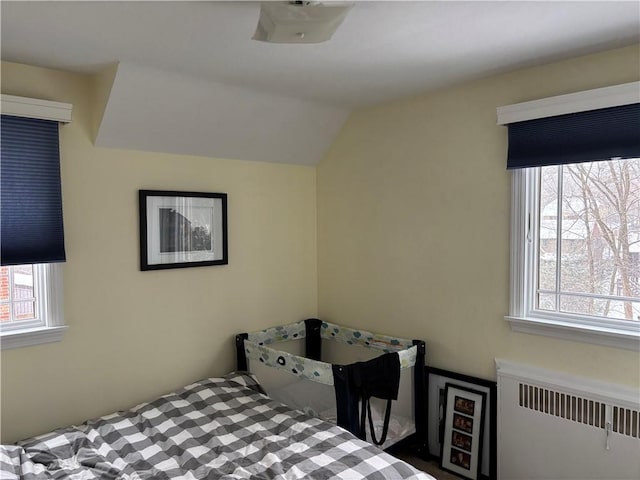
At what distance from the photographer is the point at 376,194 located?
329 cm

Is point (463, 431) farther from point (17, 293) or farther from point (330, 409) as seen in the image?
point (17, 293)

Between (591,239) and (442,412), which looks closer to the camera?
(591,239)

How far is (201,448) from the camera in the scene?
2.28m

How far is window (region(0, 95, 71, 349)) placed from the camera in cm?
226

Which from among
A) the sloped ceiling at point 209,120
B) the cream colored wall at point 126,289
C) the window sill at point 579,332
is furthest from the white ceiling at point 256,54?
the window sill at point 579,332

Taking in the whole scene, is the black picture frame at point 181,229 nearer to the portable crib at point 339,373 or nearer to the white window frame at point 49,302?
the white window frame at point 49,302

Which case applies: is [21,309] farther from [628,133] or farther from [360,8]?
→ [628,133]

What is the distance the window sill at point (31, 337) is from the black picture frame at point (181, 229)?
56 cm

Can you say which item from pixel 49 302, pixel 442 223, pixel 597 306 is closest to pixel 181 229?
pixel 49 302

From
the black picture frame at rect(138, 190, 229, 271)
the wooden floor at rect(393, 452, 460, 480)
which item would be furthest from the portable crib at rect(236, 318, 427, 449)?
the black picture frame at rect(138, 190, 229, 271)

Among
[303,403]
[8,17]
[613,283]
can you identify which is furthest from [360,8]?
[303,403]

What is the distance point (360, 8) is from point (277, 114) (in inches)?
55.5

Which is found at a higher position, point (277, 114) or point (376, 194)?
point (277, 114)

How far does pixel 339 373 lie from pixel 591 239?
1475mm
